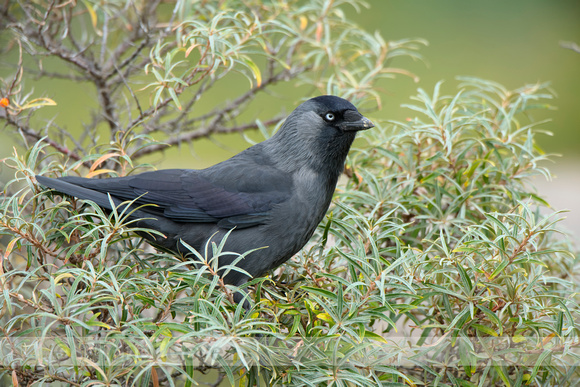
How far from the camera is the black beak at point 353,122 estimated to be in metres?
2.05

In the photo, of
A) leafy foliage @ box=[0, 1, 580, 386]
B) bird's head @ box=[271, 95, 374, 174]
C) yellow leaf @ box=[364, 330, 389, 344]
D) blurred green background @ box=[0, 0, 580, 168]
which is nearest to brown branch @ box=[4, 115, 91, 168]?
leafy foliage @ box=[0, 1, 580, 386]

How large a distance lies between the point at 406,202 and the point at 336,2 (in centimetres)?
123

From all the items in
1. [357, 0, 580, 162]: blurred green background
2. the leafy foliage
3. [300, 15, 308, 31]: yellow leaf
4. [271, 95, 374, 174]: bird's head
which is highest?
[357, 0, 580, 162]: blurred green background

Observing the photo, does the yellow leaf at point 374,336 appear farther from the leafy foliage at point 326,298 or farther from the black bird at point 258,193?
the black bird at point 258,193

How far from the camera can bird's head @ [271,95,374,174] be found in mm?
2086

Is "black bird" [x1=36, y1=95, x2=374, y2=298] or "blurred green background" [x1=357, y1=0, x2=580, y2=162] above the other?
"blurred green background" [x1=357, y1=0, x2=580, y2=162]

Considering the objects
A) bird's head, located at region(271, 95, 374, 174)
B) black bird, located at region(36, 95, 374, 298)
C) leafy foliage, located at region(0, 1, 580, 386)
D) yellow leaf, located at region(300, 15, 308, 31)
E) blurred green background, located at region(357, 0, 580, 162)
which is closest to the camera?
leafy foliage, located at region(0, 1, 580, 386)

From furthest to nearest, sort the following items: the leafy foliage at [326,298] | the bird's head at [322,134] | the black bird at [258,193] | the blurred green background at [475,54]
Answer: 1. the blurred green background at [475,54]
2. the bird's head at [322,134]
3. the black bird at [258,193]
4. the leafy foliage at [326,298]

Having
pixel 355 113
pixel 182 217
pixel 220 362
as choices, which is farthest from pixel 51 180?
pixel 355 113

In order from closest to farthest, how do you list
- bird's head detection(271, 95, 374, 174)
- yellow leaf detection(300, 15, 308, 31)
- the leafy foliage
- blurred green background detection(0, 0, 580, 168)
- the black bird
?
1. the leafy foliage
2. the black bird
3. bird's head detection(271, 95, 374, 174)
4. yellow leaf detection(300, 15, 308, 31)
5. blurred green background detection(0, 0, 580, 168)

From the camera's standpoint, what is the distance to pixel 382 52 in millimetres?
2674

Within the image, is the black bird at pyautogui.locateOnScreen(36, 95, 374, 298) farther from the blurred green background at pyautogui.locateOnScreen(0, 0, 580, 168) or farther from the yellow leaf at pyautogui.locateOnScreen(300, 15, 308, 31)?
the blurred green background at pyautogui.locateOnScreen(0, 0, 580, 168)

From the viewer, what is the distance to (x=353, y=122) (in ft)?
6.79

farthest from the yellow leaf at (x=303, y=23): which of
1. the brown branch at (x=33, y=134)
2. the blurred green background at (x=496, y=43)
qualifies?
the blurred green background at (x=496, y=43)
